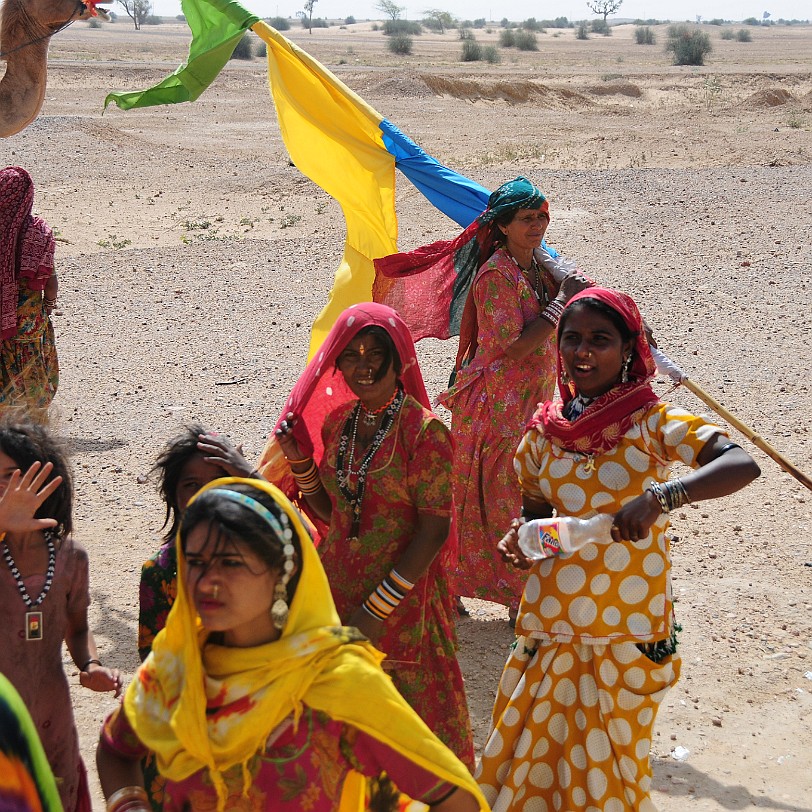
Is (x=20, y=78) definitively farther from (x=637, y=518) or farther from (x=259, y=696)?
(x=259, y=696)

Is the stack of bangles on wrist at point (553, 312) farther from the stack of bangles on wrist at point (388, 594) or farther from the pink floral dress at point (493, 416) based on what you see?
the stack of bangles on wrist at point (388, 594)

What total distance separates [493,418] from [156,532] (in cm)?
233

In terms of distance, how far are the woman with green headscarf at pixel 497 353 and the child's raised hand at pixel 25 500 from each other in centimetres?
252

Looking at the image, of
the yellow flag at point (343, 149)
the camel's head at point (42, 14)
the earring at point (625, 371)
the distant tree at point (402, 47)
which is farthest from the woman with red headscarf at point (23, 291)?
the distant tree at point (402, 47)

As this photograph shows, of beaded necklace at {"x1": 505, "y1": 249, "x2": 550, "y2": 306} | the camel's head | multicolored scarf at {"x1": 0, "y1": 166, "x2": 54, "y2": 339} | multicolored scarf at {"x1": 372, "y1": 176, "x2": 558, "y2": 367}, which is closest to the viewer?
beaded necklace at {"x1": 505, "y1": 249, "x2": 550, "y2": 306}

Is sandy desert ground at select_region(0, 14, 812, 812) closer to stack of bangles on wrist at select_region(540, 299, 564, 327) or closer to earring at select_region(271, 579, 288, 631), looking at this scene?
stack of bangles on wrist at select_region(540, 299, 564, 327)

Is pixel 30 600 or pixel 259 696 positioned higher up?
pixel 259 696

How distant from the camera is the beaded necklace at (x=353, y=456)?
367cm

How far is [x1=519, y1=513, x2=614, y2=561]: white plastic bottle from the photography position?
336 cm

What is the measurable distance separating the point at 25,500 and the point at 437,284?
296 cm

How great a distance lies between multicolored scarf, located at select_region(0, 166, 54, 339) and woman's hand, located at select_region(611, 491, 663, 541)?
471 cm

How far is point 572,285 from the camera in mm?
5105

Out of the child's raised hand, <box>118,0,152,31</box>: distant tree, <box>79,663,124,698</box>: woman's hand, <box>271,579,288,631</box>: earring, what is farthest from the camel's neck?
<box>118,0,152,31</box>: distant tree

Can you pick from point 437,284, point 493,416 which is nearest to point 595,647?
point 493,416
